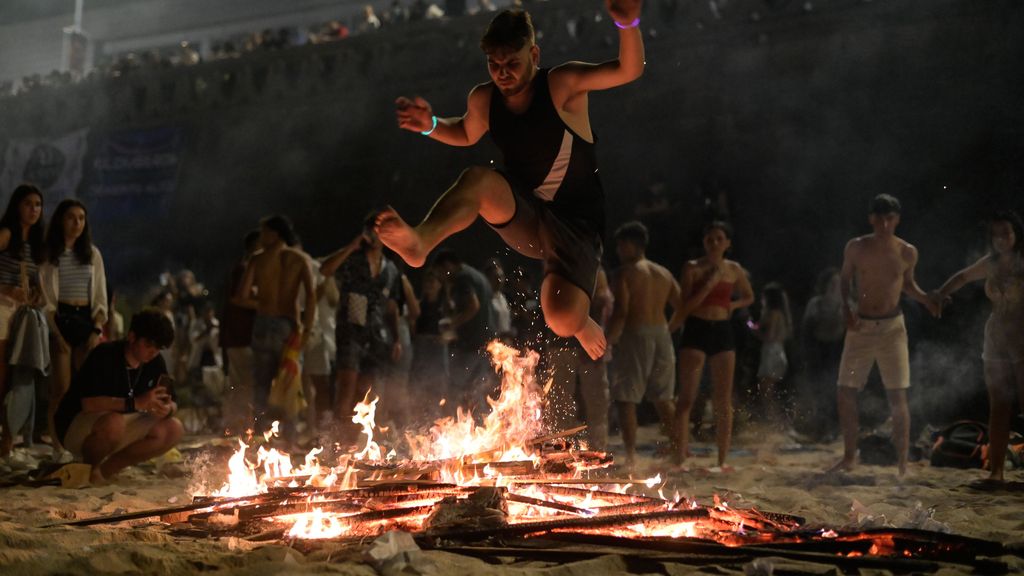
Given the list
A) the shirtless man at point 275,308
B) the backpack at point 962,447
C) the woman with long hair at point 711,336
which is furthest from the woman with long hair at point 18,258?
the backpack at point 962,447

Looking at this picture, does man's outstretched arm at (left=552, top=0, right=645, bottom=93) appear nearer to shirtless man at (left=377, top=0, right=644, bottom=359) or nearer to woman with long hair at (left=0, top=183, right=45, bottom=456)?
shirtless man at (left=377, top=0, right=644, bottom=359)

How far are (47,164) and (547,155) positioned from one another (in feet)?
75.7

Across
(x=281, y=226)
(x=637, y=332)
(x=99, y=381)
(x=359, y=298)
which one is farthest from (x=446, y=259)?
(x=99, y=381)

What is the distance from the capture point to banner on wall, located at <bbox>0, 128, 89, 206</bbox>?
23.0 metres

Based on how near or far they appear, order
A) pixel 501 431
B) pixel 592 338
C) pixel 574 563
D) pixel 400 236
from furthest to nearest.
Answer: pixel 501 431, pixel 592 338, pixel 400 236, pixel 574 563

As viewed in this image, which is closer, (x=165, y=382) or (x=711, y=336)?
(x=165, y=382)

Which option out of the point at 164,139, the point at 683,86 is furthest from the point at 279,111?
the point at 683,86

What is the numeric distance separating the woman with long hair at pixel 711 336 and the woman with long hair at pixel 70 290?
5.08m

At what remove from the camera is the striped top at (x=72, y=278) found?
732cm

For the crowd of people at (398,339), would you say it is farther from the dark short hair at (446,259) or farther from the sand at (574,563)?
the sand at (574,563)

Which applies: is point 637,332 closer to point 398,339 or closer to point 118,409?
point 398,339

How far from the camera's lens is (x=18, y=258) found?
707cm

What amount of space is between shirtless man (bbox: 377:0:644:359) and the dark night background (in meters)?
7.26

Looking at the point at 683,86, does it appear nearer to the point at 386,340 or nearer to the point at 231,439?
the point at 386,340
